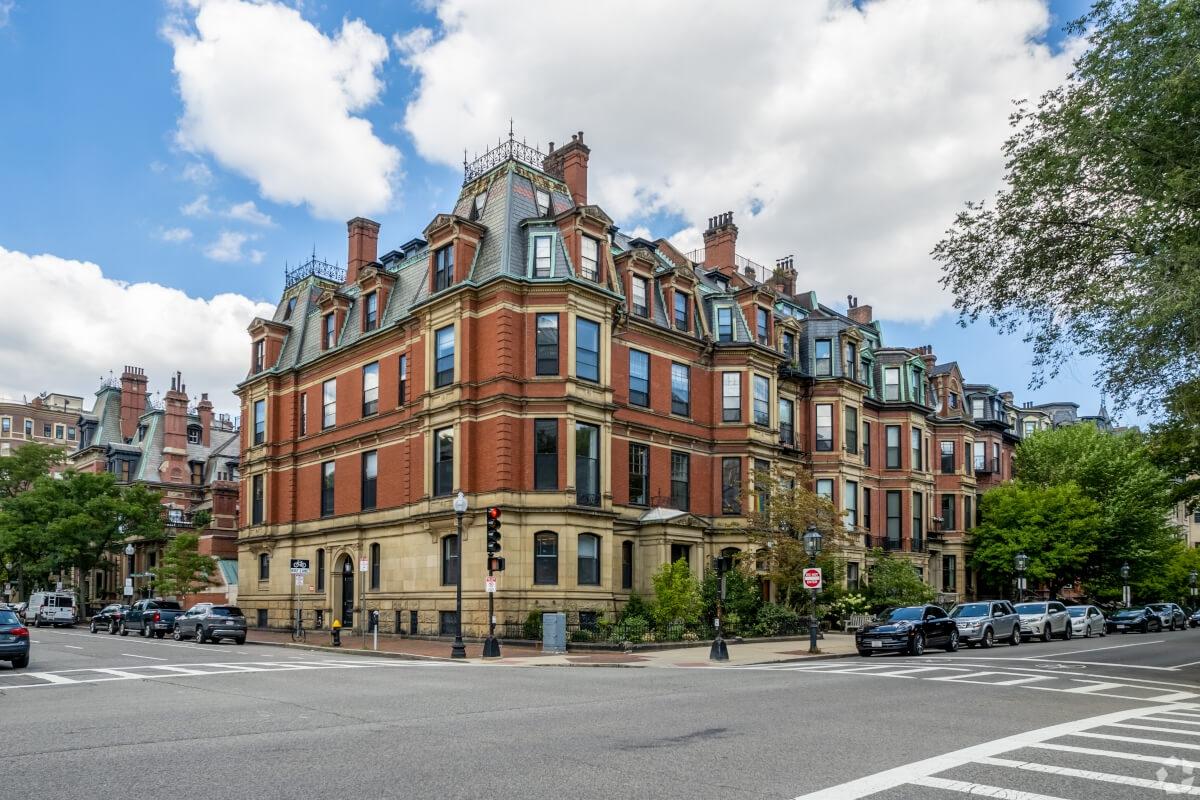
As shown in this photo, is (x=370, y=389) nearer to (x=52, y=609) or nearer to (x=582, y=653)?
(x=582, y=653)

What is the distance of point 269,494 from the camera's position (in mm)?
48594

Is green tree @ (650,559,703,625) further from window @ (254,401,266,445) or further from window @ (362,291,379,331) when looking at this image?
window @ (254,401,266,445)

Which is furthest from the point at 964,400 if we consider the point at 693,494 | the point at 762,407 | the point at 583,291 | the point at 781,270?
the point at 583,291

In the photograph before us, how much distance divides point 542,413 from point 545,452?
139 centimetres

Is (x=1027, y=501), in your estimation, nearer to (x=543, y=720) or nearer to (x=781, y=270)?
(x=781, y=270)

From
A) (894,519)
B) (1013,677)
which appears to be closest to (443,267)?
(1013,677)

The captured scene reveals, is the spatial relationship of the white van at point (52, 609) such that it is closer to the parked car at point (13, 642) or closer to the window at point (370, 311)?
the window at point (370, 311)

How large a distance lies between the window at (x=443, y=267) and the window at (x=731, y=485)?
13943 mm

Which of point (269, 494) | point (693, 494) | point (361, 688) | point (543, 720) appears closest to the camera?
point (543, 720)

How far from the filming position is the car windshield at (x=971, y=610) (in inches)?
1401

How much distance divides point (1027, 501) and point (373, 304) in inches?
1483

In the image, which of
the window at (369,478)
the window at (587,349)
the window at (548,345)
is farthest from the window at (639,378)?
the window at (369,478)

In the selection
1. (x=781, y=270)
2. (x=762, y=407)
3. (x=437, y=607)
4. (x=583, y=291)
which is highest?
(x=781, y=270)

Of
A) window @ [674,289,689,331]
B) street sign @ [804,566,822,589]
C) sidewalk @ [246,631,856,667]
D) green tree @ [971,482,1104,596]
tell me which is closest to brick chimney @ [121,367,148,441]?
sidewalk @ [246,631,856,667]
